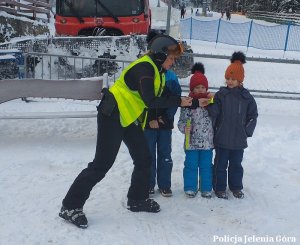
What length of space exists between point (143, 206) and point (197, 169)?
70cm

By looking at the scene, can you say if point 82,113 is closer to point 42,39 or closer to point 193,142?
point 193,142

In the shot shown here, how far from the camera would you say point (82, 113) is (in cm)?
607

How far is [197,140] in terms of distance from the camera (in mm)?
4359

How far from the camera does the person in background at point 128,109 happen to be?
3.66m

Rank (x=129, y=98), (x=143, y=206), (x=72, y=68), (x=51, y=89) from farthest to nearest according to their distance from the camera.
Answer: (x=72, y=68)
(x=51, y=89)
(x=143, y=206)
(x=129, y=98)

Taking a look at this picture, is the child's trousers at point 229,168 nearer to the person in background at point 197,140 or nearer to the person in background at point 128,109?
the person in background at point 197,140

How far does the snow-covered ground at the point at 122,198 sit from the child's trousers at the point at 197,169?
139 mm

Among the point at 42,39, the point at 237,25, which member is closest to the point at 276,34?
the point at 237,25

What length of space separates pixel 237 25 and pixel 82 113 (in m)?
21.2

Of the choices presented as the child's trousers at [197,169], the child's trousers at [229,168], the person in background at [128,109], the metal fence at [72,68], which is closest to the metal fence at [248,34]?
the metal fence at [72,68]

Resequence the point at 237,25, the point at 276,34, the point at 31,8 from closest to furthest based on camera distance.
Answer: the point at 31,8 < the point at 276,34 < the point at 237,25

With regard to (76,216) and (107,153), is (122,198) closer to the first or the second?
(76,216)

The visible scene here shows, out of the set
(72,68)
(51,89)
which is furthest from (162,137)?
(72,68)

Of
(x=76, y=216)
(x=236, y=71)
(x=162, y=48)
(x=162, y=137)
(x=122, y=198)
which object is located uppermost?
(x=162, y=48)
